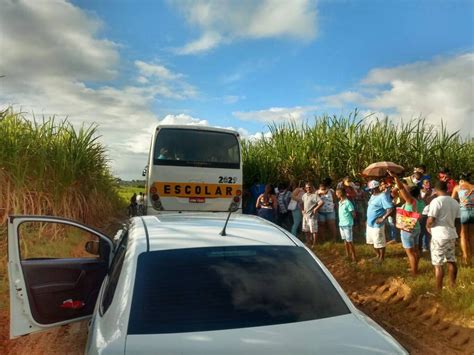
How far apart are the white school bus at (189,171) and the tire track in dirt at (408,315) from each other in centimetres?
389

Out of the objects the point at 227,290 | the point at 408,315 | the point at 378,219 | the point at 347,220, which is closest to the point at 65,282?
the point at 227,290

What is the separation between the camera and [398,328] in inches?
202

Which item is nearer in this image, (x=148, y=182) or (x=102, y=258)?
(x=102, y=258)

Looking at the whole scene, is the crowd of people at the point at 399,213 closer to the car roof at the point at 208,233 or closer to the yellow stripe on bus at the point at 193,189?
the yellow stripe on bus at the point at 193,189

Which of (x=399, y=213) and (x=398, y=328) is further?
(x=399, y=213)

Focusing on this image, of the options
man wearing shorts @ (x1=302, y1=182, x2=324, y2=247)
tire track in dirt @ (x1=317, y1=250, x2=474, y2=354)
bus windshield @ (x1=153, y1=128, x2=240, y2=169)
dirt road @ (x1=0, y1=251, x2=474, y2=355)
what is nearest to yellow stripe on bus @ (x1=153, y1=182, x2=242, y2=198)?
bus windshield @ (x1=153, y1=128, x2=240, y2=169)

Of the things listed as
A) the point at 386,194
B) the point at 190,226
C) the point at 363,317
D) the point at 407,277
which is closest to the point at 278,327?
the point at 363,317

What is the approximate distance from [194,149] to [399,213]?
16.9 feet

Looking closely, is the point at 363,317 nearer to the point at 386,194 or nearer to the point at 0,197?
the point at 386,194

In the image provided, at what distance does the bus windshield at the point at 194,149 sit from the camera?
393 inches

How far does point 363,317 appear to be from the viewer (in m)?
2.33

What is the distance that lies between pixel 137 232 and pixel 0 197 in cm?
685

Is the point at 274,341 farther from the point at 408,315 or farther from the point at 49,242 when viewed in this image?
the point at 49,242

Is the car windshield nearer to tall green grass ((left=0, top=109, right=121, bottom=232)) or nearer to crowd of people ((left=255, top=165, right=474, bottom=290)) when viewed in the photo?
crowd of people ((left=255, top=165, right=474, bottom=290))
